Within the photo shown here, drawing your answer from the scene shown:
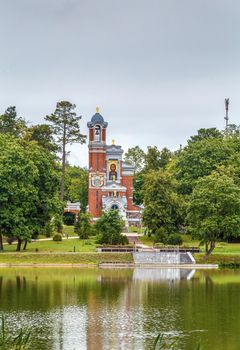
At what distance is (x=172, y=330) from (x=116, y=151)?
187 ft

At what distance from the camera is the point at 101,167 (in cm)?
8312

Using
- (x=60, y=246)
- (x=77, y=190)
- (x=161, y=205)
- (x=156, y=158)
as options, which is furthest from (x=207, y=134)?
(x=60, y=246)

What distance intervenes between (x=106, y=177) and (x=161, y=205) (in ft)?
53.0

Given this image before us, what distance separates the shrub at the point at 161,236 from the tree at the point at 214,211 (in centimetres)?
683

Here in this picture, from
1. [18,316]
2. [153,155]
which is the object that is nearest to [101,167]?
[153,155]

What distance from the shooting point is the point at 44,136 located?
79750 mm

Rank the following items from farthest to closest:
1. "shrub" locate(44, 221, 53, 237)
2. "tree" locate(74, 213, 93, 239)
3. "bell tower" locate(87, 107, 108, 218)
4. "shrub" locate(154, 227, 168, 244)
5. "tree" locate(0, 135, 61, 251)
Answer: "bell tower" locate(87, 107, 108, 218), "shrub" locate(44, 221, 53, 237), "tree" locate(74, 213, 93, 239), "shrub" locate(154, 227, 168, 244), "tree" locate(0, 135, 61, 251)

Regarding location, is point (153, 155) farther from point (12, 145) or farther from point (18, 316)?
point (18, 316)

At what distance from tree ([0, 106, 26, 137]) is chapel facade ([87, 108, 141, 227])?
8.57 m

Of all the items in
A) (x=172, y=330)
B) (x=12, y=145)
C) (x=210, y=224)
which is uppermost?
→ (x=12, y=145)

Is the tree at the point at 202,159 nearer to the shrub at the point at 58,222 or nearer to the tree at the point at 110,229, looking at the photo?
the tree at the point at 110,229

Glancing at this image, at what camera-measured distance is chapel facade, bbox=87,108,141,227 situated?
8212cm

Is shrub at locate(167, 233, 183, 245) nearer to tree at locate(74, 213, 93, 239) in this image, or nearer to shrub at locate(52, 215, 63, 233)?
tree at locate(74, 213, 93, 239)

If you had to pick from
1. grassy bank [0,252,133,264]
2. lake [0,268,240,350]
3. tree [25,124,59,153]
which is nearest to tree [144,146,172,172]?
tree [25,124,59,153]
